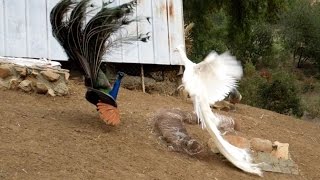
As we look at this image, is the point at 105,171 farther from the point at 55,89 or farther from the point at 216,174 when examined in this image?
the point at 55,89

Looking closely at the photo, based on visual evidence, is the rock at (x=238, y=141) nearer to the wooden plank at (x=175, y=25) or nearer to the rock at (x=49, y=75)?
the rock at (x=49, y=75)

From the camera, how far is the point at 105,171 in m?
7.16

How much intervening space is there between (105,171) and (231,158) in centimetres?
212

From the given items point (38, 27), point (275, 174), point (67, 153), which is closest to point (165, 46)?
point (38, 27)

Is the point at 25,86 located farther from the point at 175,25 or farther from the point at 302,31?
the point at 302,31

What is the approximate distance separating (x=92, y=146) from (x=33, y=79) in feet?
7.82

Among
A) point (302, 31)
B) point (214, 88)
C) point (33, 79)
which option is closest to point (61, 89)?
point (33, 79)

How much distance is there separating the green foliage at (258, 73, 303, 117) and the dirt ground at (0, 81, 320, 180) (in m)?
4.95

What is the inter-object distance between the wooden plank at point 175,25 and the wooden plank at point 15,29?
3139 mm

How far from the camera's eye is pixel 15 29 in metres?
11.0

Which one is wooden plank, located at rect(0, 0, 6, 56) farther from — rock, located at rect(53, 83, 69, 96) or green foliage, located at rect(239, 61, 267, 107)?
green foliage, located at rect(239, 61, 267, 107)

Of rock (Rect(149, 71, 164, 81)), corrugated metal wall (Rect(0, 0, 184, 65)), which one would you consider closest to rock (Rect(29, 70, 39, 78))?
corrugated metal wall (Rect(0, 0, 184, 65))

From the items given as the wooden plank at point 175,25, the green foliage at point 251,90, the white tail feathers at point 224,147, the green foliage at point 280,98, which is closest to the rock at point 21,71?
the white tail feathers at point 224,147

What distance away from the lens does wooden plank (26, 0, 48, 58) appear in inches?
441
